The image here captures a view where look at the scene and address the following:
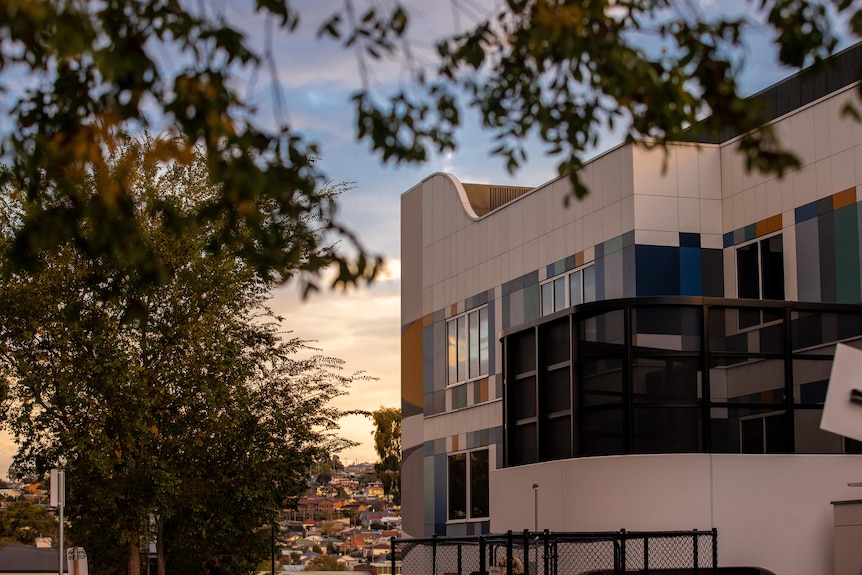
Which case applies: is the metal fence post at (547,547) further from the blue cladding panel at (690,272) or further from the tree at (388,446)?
the tree at (388,446)

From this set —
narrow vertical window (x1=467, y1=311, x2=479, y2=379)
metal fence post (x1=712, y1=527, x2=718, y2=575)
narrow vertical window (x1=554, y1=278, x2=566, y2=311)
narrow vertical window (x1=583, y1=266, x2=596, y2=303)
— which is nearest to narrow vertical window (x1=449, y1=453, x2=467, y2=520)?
narrow vertical window (x1=467, y1=311, x2=479, y2=379)

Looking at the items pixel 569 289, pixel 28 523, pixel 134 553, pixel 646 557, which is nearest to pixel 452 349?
pixel 569 289

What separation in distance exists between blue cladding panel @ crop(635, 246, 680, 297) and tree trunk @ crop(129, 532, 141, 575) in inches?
470

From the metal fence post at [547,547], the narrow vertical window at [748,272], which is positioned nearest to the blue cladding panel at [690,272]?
the narrow vertical window at [748,272]

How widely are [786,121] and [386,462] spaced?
6098 centimetres

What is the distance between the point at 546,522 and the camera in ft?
66.5

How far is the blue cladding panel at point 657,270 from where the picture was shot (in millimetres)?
26125

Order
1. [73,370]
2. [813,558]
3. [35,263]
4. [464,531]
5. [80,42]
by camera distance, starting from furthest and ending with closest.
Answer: [464,531], [73,370], [813,558], [35,263], [80,42]

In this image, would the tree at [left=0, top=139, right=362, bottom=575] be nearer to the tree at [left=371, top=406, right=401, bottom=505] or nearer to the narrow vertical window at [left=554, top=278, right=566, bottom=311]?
the narrow vertical window at [left=554, top=278, right=566, bottom=311]

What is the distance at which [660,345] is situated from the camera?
1914cm

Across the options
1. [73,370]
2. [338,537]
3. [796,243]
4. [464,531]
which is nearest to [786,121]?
[796,243]

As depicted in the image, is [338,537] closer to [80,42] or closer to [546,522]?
[546,522]

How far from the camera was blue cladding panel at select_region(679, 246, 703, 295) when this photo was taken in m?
26.4

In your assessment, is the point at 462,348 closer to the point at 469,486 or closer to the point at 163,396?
the point at 469,486
